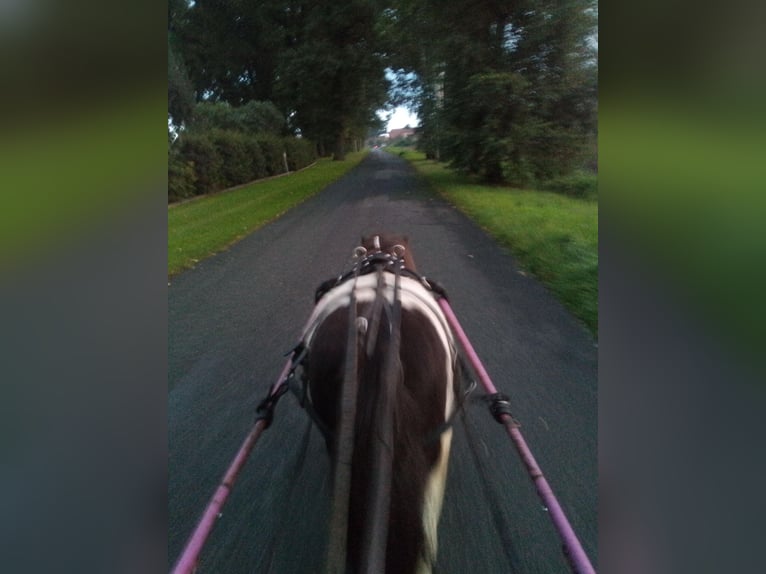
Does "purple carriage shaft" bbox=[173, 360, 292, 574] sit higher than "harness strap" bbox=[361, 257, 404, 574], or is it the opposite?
"harness strap" bbox=[361, 257, 404, 574]

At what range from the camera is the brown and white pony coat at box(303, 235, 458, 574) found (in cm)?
102

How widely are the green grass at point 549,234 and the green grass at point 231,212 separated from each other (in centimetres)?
392

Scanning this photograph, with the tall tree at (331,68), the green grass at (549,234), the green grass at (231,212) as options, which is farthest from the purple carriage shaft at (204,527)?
the tall tree at (331,68)

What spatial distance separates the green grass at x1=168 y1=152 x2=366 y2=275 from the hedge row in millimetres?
368

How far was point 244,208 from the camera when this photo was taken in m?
10.5

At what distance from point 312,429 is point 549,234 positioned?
5.45 m

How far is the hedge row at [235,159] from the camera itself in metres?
7.20

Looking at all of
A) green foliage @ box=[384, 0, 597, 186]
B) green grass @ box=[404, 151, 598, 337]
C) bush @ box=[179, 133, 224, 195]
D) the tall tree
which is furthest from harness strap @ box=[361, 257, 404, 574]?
bush @ box=[179, 133, 224, 195]

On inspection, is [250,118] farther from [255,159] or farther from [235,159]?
[255,159]

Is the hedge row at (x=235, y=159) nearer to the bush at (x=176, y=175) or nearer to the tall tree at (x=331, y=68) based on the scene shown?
the bush at (x=176, y=175)

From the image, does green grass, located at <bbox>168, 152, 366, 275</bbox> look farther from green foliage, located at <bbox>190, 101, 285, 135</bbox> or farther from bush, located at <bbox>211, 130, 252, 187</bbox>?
green foliage, located at <bbox>190, 101, 285, 135</bbox>

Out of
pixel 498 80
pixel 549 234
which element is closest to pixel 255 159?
pixel 498 80
